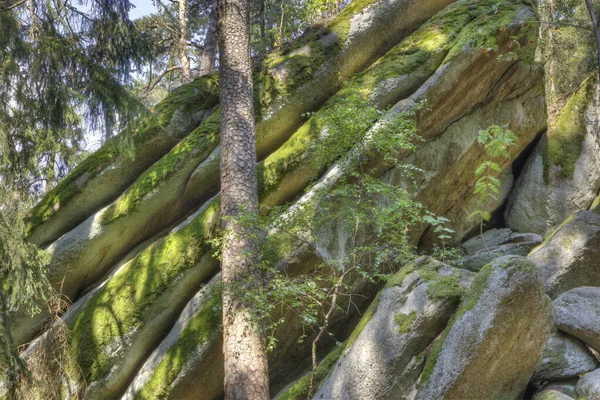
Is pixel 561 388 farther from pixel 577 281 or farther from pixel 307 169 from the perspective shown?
pixel 307 169

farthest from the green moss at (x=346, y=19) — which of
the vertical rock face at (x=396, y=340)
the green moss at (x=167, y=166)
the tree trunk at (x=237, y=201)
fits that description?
the vertical rock face at (x=396, y=340)

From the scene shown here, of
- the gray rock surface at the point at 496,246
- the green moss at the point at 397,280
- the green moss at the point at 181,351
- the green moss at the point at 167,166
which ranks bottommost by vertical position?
the gray rock surface at the point at 496,246

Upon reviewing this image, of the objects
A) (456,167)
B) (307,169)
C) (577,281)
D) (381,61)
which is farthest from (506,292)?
(381,61)

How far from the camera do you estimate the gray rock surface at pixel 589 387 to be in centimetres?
416

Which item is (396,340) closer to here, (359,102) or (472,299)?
(472,299)

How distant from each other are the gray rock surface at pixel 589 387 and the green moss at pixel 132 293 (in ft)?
17.8

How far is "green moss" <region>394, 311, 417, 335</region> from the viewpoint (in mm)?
4840

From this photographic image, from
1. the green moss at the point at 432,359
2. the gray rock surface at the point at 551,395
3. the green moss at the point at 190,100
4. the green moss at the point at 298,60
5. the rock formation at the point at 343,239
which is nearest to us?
the gray rock surface at the point at 551,395

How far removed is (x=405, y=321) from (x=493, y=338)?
881 mm

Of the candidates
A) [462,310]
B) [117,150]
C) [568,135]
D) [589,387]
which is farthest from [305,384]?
[568,135]

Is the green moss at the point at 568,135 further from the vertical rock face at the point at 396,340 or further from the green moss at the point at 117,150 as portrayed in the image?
the green moss at the point at 117,150

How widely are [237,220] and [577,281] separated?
4549 millimetres

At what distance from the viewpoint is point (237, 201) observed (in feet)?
23.1

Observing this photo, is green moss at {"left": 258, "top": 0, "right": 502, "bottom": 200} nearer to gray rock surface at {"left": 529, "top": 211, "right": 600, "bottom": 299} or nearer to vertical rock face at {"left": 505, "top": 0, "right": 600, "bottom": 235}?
vertical rock face at {"left": 505, "top": 0, "right": 600, "bottom": 235}
